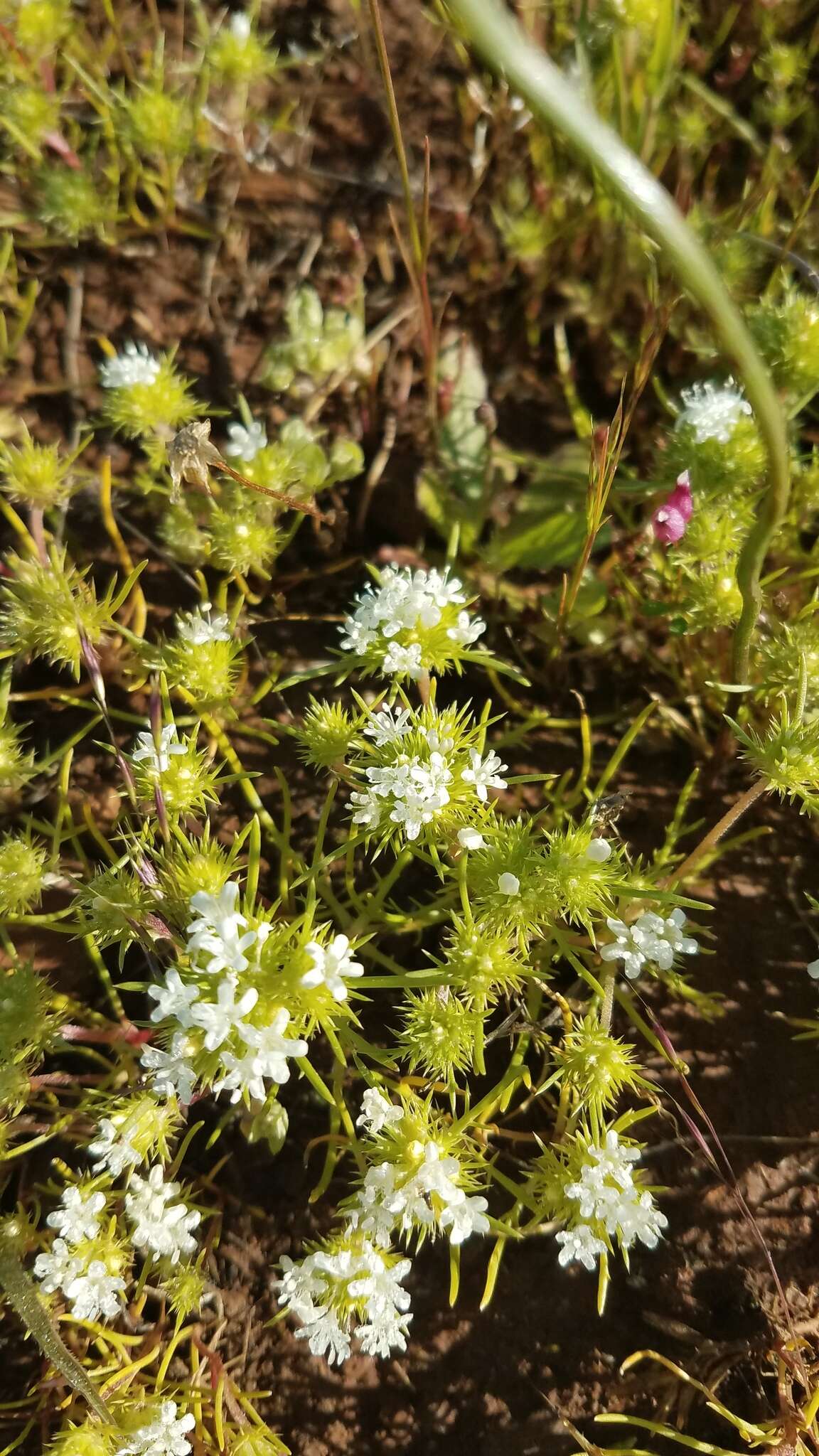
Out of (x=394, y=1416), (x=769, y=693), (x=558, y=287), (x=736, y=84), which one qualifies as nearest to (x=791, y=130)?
(x=736, y=84)

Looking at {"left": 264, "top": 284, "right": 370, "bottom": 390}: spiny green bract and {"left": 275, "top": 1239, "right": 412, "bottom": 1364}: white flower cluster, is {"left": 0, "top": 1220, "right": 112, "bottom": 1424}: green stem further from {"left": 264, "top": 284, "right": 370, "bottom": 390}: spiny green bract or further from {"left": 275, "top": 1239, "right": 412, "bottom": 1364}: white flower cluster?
{"left": 264, "top": 284, "right": 370, "bottom": 390}: spiny green bract

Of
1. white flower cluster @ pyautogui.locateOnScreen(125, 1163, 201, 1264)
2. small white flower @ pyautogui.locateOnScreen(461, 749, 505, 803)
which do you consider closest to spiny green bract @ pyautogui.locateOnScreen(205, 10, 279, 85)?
small white flower @ pyautogui.locateOnScreen(461, 749, 505, 803)

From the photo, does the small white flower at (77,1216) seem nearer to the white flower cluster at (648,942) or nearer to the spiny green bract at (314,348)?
the white flower cluster at (648,942)

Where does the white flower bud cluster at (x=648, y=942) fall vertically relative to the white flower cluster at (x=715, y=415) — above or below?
below

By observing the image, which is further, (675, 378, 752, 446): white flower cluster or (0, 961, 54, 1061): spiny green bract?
(675, 378, 752, 446): white flower cluster

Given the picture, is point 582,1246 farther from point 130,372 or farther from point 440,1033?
point 130,372

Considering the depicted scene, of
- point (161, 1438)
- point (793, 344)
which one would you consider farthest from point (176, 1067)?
point (793, 344)

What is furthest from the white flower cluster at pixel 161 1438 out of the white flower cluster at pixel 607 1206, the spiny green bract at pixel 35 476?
the spiny green bract at pixel 35 476
